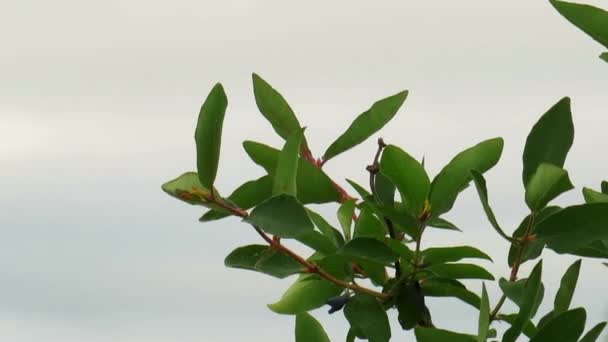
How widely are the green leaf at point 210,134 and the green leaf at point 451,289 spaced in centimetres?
22

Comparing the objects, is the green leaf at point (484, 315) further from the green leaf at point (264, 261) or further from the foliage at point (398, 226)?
the green leaf at point (264, 261)

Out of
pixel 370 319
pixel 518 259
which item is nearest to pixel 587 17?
pixel 518 259

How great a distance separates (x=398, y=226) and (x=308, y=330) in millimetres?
158

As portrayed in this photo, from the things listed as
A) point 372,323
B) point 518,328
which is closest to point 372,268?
point 372,323

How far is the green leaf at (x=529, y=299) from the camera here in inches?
33.0

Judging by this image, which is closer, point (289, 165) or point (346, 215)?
point (289, 165)

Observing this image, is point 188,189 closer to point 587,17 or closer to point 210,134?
point 210,134

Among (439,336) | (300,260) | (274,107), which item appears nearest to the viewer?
(439,336)

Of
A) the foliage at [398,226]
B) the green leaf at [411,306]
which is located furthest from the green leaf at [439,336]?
the green leaf at [411,306]

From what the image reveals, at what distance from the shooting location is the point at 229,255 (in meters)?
0.94

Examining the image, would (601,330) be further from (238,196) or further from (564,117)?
(238,196)

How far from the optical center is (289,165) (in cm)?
84

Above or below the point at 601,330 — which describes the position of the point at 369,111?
above

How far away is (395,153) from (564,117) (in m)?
0.15
